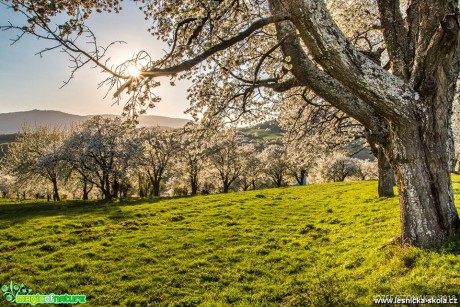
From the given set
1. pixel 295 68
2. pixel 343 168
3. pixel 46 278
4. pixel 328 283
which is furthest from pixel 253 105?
pixel 343 168

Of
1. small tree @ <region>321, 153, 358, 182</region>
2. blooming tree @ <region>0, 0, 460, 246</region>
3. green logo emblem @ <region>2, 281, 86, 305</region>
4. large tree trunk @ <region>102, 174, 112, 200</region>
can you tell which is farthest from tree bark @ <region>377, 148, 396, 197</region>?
small tree @ <region>321, 153, 358, 182</region>

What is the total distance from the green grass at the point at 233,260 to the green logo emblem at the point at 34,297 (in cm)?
31

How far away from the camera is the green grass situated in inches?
297

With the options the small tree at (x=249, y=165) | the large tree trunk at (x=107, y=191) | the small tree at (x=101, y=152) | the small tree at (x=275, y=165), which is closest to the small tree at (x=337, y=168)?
the small tree at (x=275, y=165)

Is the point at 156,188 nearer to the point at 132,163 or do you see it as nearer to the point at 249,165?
the point at 132,163

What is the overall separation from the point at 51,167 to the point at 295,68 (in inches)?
2163

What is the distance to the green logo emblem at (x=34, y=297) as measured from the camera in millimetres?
10000

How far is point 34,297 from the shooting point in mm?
10414

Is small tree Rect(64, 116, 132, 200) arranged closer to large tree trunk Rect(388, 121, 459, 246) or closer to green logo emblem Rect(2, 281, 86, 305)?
green logo emblem Rect(2, 281, 86, 305)

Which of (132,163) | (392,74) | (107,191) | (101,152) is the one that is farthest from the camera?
(132,163)

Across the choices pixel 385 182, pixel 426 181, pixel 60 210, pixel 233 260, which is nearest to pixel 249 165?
pixel 60 210

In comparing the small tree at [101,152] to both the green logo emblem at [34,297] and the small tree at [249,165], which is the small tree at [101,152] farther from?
the green logo emblem at [34,297]

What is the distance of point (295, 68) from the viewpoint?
29.2 feet

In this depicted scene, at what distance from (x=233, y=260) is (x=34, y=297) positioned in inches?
303
